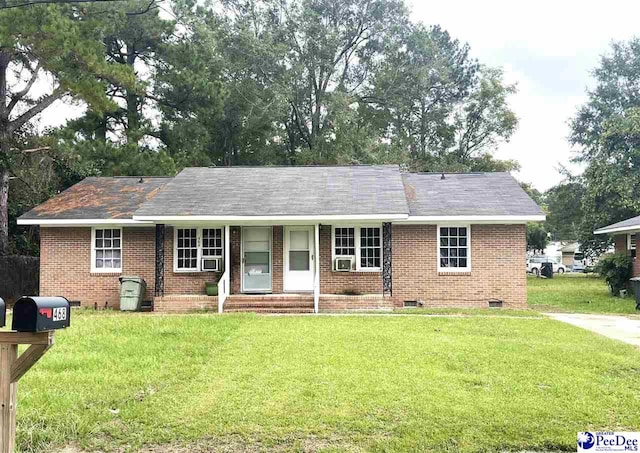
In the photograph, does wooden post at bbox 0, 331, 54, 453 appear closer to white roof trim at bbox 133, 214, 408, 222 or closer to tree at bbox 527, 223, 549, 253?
white roof trim at bbox 133, 214, 408, 222

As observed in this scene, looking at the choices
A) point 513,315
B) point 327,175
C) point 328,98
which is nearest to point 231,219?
point 327,175

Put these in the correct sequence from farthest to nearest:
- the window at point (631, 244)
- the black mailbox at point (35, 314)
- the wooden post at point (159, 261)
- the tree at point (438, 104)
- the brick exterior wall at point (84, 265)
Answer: the tree at point (438, 104) < the window at point (631, 244) < the brick exterior wall at point (84, 265) < the wooden post at point (159, 261) < the black mailbox at point (35, 314)

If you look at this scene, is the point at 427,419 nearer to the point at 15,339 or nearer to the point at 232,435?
the point at 232,435

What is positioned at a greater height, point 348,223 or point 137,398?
point 348,223

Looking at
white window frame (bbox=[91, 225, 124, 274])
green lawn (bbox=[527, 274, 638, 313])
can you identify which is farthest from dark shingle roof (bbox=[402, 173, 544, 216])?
white window frame (bbox=[91, 225, 124, 274])

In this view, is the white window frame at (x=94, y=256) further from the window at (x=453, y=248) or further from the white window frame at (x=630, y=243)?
the white window frame at (x=630, y=243)

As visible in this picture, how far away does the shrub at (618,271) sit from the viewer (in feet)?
68.1

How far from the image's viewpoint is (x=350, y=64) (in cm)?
3947

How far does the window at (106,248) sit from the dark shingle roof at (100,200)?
631 millimetres

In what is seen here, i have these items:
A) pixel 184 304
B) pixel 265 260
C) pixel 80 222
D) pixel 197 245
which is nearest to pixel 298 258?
pixel 265 260

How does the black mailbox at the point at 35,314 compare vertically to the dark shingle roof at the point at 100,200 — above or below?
below

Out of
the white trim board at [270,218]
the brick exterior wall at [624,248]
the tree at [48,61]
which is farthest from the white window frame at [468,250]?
the tree at [48,61]

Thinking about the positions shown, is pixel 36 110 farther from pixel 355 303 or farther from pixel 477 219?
pixel 477 219

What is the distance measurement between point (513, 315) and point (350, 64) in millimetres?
29358
